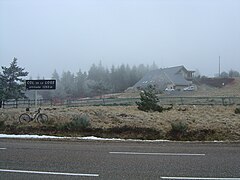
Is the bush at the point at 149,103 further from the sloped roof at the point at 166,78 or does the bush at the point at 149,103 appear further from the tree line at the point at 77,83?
the sloped roof at the point at 166,78

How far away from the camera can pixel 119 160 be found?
791 cm

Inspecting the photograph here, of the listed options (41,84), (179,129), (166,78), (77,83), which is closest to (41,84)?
(41,84)

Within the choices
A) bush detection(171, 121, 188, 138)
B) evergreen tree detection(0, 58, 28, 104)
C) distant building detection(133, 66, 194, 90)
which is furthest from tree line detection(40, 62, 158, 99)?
bush detection(171, 121, 188, 138)

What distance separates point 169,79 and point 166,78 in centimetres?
152

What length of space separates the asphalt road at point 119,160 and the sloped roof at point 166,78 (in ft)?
191

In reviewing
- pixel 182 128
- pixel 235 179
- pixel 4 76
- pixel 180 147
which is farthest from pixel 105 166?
pixel 4 76

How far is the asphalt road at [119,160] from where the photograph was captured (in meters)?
6.47

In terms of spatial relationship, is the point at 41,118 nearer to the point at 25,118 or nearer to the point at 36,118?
the point at 36,118

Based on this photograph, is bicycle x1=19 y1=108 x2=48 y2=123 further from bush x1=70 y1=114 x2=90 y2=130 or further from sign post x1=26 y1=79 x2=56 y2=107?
sign post x1=26 y1=79 x2=56 y2=107

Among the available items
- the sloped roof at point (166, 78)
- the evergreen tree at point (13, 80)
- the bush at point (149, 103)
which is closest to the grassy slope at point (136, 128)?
the bush at point (149, 103)

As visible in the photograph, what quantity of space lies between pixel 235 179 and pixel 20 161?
584 cm

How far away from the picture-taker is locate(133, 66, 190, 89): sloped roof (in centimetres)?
7081

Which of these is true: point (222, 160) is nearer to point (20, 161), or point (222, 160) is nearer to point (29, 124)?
point (20, 161)

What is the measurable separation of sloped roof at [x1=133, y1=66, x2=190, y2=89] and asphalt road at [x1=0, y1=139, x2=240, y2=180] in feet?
191
